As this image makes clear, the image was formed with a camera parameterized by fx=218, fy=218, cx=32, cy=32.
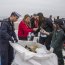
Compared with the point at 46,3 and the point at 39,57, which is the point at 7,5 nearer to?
the point at 46,3

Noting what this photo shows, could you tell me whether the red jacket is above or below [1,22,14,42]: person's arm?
below

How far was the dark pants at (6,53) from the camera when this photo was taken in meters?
3.56

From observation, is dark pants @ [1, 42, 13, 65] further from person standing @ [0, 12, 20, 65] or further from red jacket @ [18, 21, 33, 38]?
red jacket @ [18, 21, 33, 38]

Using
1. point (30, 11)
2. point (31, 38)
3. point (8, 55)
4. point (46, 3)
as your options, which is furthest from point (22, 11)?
point (8, 55)

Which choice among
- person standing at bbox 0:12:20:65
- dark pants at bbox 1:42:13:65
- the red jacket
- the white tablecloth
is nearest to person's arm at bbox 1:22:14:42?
person standing at bbox 0:12:20:65

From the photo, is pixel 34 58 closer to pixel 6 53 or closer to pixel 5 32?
pixel 5 32

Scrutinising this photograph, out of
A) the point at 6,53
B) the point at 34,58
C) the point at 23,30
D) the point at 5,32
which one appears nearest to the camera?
the point at 34,58

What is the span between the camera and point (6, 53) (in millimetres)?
3625

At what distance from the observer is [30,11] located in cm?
817

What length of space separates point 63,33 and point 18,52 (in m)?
0.75

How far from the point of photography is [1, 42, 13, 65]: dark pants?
140 inches

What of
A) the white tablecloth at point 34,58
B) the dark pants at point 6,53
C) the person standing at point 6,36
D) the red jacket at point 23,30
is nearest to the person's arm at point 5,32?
the person standing at point 6,36

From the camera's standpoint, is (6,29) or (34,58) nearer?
(34,58)

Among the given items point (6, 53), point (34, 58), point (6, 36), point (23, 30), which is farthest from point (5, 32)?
point (23, 30)
